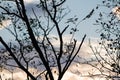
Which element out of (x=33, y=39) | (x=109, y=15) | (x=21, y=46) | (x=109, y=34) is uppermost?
(x=33, y=39)

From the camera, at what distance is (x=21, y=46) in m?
24.9

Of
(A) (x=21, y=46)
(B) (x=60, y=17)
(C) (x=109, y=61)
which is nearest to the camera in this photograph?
(B) (x=60, y=17)

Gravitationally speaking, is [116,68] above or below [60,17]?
below

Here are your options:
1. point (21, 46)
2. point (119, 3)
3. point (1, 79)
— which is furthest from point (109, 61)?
point (1, 79)

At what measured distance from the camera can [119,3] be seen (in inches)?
668

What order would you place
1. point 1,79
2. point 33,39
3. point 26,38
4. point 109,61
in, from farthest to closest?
1. point 1,79
2. point 26,38
3. point 109,61
4. point 33,39

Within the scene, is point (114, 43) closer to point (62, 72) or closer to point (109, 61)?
point (109, 61)

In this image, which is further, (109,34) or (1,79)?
(1,79)

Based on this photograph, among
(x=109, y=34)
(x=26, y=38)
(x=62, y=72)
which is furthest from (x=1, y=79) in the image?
(x=62, y=72)

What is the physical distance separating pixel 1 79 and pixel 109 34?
42.2 ft

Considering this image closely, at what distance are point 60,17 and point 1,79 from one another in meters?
14.6

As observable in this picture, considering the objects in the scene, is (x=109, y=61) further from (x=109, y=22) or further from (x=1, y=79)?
(x=1, y=79)

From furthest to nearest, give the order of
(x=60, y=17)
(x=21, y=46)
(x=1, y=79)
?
(x=1, y=79)
(x=21, y=46)
(x=60, y=17)

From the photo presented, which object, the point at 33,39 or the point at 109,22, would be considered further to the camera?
the point at 109,22
